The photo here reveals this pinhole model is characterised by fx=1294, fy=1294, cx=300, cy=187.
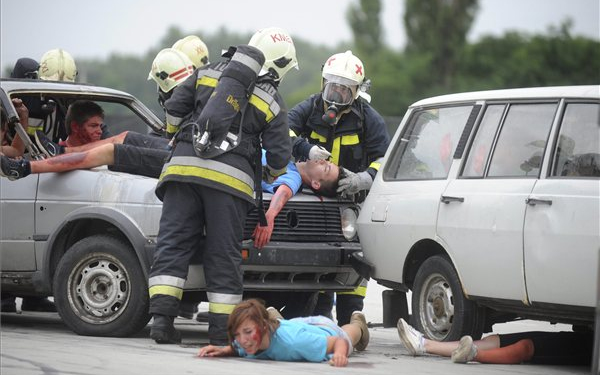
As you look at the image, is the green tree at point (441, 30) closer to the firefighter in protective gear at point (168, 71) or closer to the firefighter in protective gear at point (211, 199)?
the firefighter in protective gear at point (168, 71)

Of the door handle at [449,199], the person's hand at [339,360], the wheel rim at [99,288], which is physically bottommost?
the person's hand at [339,360]

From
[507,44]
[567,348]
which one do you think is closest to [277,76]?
[567,348]

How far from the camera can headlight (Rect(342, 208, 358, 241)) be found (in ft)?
32.3

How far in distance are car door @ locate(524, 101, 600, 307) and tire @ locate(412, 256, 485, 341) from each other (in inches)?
31.6

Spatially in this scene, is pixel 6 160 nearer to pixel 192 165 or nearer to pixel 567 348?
pixel 192 165

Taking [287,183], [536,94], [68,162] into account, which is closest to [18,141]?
[68,162]

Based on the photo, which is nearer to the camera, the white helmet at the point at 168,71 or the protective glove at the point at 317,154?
the protective glove at the point at 317,154

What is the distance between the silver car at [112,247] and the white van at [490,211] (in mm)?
342

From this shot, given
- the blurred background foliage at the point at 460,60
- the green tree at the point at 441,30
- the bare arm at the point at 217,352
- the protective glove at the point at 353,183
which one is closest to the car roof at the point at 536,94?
the protective glove at the point at 353,183

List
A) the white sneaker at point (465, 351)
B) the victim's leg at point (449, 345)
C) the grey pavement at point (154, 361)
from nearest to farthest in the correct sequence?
the grey pavement at point (154, 361) → the white sneaker at point (465, 351) → the victim's leg at point (449, 345)

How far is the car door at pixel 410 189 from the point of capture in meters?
9.08

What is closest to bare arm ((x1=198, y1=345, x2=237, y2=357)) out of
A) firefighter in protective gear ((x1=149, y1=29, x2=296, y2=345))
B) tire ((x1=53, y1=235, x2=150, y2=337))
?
firefighter in protective gear ((x1=149, y1=29, x2=296, y2=345))

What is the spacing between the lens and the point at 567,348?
8.44 metres

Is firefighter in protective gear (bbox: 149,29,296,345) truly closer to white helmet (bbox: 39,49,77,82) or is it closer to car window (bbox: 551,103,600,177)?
car window (bbox: 551,103,600,177)
